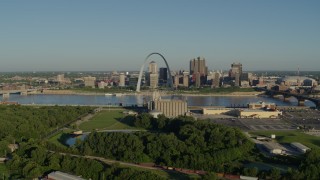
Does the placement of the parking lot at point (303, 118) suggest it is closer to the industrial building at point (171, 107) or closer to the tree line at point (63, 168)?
the industrial building at point (171, 107)

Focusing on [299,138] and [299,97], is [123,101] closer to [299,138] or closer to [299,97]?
[299,97]

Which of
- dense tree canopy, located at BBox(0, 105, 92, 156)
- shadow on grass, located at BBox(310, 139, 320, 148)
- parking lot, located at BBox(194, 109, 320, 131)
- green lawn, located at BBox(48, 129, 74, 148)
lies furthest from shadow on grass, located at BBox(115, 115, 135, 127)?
shadow on grass, located at BBox(310, 139, 320, 148)

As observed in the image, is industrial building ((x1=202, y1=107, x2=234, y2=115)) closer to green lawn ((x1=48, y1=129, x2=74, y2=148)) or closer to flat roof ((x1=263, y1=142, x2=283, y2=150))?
green lawn ((x1=48, y1=129, x2=74, y2=148))

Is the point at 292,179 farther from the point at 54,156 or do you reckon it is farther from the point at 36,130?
the point at 36,130

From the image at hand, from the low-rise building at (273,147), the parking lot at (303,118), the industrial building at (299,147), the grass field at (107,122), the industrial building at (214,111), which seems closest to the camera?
the low-rise building at (273,147)

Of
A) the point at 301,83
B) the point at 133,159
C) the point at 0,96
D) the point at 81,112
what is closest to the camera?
the point at 133,159

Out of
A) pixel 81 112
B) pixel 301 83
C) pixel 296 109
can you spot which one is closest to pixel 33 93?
pixel 81 112

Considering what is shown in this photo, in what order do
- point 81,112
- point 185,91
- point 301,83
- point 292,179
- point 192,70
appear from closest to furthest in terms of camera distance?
point 292,179 → point 81,112 → point 185,91 → point 301,83 → point 192,70

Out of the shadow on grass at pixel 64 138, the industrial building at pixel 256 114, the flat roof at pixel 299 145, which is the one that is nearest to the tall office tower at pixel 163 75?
the industrial building at pixel 256 114
